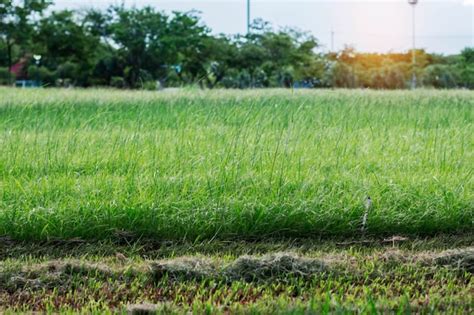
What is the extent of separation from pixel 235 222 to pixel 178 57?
73.3ft

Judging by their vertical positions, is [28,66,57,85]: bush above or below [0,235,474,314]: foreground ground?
above

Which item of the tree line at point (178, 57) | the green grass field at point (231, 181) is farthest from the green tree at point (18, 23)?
the green grass field at point (231, 181)

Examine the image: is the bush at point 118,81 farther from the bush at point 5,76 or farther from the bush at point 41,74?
the bush at point 5,76

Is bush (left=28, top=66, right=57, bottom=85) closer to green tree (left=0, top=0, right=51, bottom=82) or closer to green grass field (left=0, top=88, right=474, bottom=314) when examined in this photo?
green tree (left=0, top=0, right=51, bottom=82)

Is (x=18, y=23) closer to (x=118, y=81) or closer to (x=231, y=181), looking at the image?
(x=118, y=81)

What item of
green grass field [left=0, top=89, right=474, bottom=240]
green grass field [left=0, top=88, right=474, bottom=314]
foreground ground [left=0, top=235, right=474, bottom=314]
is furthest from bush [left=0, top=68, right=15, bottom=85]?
foreground ground [left=0, top=235, right=474, bottom=314]

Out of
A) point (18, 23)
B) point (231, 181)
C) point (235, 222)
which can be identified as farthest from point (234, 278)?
point (18, 23)

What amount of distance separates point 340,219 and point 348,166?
36.2 inches

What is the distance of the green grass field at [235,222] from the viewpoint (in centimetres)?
274

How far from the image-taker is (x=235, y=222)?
3.53 m

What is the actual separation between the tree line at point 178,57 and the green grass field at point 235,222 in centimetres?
1808

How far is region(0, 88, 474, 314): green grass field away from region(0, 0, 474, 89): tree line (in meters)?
18.1

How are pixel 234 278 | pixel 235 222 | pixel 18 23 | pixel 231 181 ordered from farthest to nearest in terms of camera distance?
pixel 18 23 → pixel 231 181 → pixel 235 222 → pixel 234 278

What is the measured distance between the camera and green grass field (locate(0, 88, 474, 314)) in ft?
9.00
